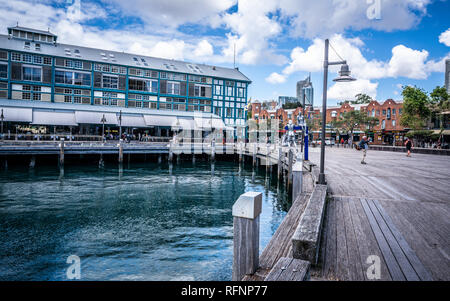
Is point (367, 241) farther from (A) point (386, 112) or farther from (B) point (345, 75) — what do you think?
(A) point (386, 112)

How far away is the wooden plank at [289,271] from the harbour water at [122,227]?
422cm

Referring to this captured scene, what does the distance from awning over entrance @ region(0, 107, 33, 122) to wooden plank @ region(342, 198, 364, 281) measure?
39.9 meters

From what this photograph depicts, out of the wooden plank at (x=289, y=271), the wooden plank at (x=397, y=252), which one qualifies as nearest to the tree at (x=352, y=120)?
the wooden plank at (x=397, y=252)

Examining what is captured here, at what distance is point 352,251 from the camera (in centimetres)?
433

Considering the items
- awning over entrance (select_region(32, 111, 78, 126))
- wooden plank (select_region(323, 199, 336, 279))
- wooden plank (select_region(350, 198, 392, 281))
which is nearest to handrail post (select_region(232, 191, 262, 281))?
wooden plank (select_region(323, 199, 336, 279))

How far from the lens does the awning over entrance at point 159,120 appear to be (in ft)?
143

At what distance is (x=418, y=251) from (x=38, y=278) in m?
8.00

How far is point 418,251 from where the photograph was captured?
4355 mm

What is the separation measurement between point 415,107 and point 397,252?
153 ft

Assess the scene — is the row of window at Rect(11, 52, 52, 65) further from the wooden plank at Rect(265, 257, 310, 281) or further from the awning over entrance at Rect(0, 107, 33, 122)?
the wooden plank at Rect(265, 257, 310, 281)

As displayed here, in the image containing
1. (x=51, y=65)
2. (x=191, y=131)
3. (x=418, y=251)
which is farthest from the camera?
(x=191, y=131)

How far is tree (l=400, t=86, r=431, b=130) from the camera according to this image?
4191cm
